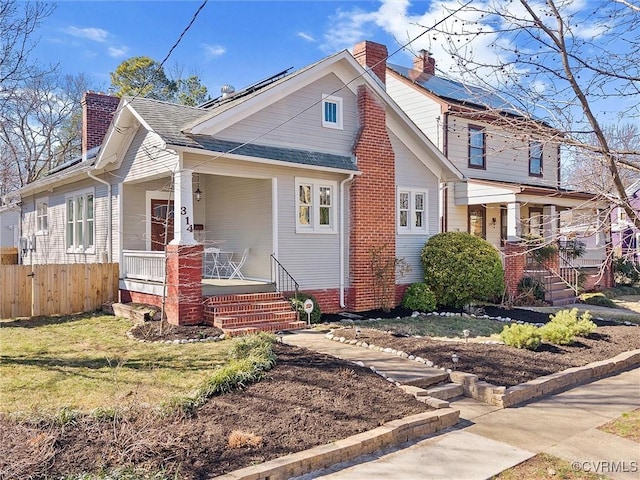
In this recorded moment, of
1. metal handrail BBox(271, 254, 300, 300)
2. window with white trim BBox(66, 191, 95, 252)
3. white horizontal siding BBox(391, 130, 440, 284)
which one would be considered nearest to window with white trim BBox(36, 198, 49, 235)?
window with white trim BBox(66, 191, 95, 252)

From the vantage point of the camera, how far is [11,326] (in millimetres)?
10602

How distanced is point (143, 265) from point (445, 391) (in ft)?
26.9

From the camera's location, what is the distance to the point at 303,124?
12500 millimetres

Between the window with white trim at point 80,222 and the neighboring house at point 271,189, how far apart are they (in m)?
0.07

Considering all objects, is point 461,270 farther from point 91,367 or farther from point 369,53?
point 91,367

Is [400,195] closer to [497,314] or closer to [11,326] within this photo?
[497,314]

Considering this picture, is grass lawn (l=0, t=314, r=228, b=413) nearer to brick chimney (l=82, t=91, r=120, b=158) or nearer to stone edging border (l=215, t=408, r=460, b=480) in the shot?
stone edging border (l=215, t=408, r=460, b=480)

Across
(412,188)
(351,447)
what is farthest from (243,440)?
(412,188)

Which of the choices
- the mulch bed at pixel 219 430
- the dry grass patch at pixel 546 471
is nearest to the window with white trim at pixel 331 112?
the mulch bed at pixel 219 430

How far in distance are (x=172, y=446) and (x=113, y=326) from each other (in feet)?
22.8

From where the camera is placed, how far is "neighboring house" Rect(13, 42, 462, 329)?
10.6 metres

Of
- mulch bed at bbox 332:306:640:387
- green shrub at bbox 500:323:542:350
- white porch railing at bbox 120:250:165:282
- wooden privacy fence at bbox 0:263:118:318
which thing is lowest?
mulch bed at bbox 332:306:640:387

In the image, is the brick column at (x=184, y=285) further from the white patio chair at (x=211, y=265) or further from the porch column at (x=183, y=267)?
the white patio chair at (x=211, y=265)

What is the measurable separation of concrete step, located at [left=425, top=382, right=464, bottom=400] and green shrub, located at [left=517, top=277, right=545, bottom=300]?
31.6 ft
